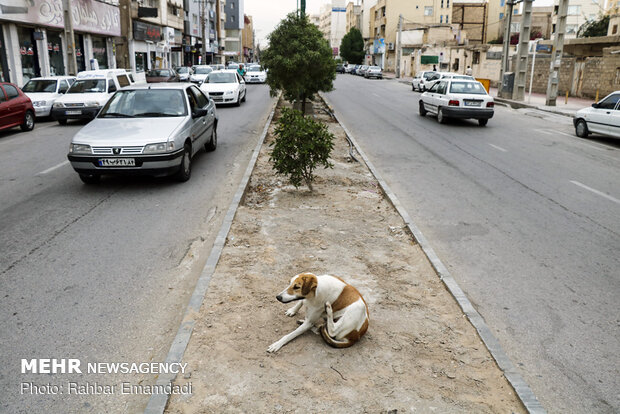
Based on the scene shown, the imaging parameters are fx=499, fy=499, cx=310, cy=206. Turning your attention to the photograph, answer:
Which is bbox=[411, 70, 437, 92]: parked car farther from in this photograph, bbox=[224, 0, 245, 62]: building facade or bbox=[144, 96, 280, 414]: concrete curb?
bbox=[224, 0, 245, 62]: building facade

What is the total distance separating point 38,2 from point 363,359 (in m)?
27.9

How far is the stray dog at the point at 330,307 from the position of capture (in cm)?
394

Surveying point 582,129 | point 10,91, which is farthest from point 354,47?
point 10,91

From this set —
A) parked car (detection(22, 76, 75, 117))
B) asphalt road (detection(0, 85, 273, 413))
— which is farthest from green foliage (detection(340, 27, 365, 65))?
asphalt road (detection(0, 85, 273, 413))

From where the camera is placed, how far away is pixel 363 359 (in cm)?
393

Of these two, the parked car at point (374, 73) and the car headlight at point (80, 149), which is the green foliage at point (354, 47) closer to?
the parked car at point (374, 73)

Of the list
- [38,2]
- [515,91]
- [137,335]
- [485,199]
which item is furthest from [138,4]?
[137,335]

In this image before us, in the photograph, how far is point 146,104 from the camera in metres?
9.81

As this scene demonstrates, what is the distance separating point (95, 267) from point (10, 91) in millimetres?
12598

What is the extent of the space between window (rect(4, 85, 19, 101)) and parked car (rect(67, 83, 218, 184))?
7.39 meters

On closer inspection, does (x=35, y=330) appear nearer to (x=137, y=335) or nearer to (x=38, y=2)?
(x=137, y=335)

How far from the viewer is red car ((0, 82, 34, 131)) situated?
1466 cm

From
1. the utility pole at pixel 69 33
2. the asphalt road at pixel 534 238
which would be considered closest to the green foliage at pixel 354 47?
the utility pole at pixel 69 33

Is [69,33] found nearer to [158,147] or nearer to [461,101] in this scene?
[461,101]
